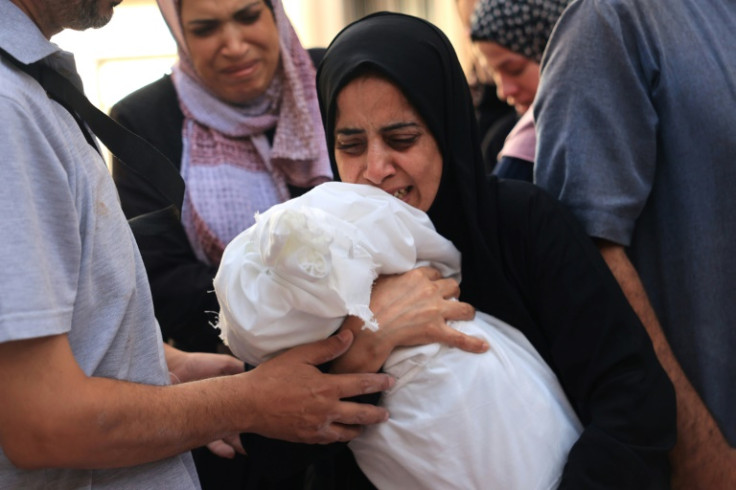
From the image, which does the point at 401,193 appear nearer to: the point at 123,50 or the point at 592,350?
the point at 592,350

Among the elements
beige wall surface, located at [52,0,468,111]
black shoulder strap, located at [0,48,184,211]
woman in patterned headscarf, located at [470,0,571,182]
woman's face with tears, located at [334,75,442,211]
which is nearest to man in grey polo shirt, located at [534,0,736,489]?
woman's face with tears, located at [334,75,442,211]

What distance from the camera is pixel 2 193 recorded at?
4.76 ft

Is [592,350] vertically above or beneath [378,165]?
beneath

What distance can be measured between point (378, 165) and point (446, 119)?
0.22m

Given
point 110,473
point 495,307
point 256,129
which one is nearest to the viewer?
point 110,473

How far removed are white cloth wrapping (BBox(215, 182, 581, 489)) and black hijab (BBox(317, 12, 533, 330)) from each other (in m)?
0.14

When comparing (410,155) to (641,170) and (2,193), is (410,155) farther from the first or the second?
(2,193)

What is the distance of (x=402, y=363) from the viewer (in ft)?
6.21

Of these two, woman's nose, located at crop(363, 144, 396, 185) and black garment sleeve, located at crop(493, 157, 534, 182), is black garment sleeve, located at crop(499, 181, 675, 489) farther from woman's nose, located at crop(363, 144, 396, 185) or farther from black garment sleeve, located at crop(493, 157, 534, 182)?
black garment sleeve, located at crop(493, 157, 534, 182)

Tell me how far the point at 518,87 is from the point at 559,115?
39.7 inches

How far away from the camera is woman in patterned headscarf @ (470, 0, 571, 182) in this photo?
2846mm

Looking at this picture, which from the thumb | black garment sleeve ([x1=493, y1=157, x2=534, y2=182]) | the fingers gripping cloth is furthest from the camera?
black garment sleeve ([x1=493, y1=157, x2=534, y2=182])

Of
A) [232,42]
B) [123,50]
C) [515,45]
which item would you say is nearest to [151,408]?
[232,42]

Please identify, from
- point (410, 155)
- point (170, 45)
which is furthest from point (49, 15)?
point (170, 45)
